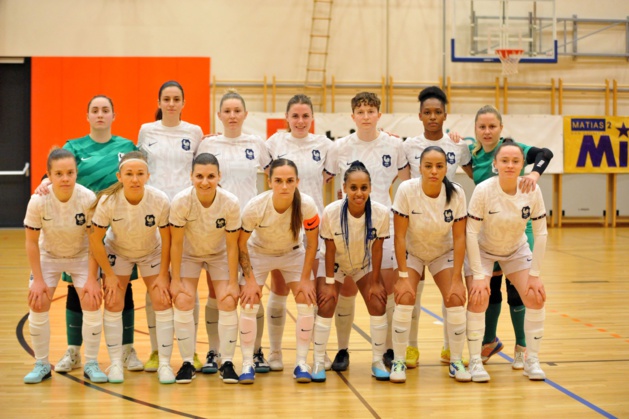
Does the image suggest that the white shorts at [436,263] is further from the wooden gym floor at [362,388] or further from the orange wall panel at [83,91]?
the orange wall panel at [83,91]

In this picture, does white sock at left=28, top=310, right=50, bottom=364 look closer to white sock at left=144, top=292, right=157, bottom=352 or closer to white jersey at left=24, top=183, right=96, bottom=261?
white jersey at left=24, top=183, right=96, bottom=261

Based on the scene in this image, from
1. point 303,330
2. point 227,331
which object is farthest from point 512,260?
point 227,331

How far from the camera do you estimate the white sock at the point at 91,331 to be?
4.75 meters

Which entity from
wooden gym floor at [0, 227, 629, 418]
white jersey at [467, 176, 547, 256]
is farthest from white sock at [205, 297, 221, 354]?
white jersey at [467, 176, 547, 256]

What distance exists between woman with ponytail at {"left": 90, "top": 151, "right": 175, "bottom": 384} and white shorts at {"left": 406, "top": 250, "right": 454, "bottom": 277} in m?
1.71

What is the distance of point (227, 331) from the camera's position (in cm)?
477

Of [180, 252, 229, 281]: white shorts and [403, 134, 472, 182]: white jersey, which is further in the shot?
[403, 134, 472, 182]: white jersey

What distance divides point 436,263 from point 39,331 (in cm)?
280

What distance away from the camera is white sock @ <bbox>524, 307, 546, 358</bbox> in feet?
15.7

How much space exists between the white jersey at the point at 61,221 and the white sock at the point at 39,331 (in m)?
0.41

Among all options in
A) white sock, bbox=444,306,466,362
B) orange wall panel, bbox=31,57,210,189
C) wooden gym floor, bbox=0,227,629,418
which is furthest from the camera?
orange wall panel, bbox=31,57,210,189

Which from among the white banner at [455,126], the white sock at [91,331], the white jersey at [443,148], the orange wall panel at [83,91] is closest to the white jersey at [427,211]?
the white jersey at [443,148]

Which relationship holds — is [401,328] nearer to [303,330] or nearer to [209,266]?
[303,330]

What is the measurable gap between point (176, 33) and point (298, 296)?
11.4 m
